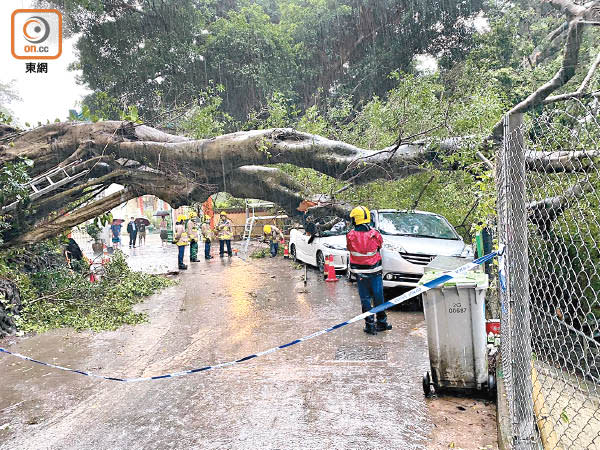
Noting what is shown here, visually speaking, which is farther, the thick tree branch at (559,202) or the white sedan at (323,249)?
the white sedan at (323,249)

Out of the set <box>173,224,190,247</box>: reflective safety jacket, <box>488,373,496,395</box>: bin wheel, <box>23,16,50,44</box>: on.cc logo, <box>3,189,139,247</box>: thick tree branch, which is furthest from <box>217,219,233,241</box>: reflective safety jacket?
<box>488,373,496,395</box>: bin wheel

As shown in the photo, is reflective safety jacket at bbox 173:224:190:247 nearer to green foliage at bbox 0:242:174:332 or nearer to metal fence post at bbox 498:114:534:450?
green foliage at bbox 0:242:174:332

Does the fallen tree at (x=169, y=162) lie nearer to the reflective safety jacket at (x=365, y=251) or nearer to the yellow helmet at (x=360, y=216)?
the yellow helmet at (x=360, y=216)

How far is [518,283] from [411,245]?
6.56 m

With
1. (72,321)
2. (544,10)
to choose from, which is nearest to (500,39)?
(544,10)

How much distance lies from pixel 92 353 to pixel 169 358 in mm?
1233

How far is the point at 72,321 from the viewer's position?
9.17 metres

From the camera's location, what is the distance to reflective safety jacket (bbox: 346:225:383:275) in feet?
24.3

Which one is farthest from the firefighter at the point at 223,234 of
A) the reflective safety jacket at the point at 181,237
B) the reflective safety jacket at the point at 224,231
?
the reflective safety jacket at the point at 181,237

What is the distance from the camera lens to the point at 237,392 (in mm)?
5438

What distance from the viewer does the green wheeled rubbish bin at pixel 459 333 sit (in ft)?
15.5

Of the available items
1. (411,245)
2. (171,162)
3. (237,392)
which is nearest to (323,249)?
(411,245)

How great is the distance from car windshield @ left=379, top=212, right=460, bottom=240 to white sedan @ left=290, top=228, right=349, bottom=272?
2.54 meters

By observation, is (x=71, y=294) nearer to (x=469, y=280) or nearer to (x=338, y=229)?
(x=338, y=229)
